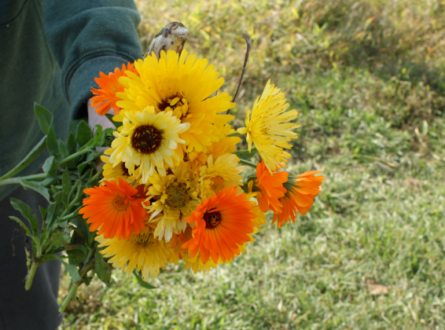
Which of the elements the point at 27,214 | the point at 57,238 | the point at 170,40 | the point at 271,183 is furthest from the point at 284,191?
→ the point at 27,214

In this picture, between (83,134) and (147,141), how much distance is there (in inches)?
11.4

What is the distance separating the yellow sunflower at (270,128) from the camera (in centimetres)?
56

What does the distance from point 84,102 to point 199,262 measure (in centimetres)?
46

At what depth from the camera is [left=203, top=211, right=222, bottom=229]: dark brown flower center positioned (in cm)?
55

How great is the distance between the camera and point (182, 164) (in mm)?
536

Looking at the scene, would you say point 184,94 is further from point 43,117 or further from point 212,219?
point 43,117

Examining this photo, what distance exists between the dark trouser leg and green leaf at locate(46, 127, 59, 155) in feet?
1.45

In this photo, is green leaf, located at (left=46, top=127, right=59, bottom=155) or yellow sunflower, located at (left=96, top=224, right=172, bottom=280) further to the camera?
green leaf, located at (left=46, top=127, right=59, bottom=155)

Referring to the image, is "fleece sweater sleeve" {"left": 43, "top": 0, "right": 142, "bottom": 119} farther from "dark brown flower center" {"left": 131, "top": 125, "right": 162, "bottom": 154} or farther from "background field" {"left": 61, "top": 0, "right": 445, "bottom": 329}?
"background field" {"left": 61, "top": 0, "right": 445, "bottom": 329}

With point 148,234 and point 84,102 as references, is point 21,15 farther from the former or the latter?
point 148,234

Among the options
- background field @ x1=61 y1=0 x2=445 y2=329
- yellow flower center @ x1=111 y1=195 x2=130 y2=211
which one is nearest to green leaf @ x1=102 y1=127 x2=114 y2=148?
yellow flower center @ x1=111 y1=195 x2=130 y2=211

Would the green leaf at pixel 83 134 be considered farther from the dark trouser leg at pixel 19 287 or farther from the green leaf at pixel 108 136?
the dark trouser leg at pixel 19 287

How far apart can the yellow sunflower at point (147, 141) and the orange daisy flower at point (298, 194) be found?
229 mm

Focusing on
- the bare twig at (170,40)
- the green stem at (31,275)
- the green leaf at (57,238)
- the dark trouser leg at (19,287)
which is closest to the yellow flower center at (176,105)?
the bare twig at (170,40)
